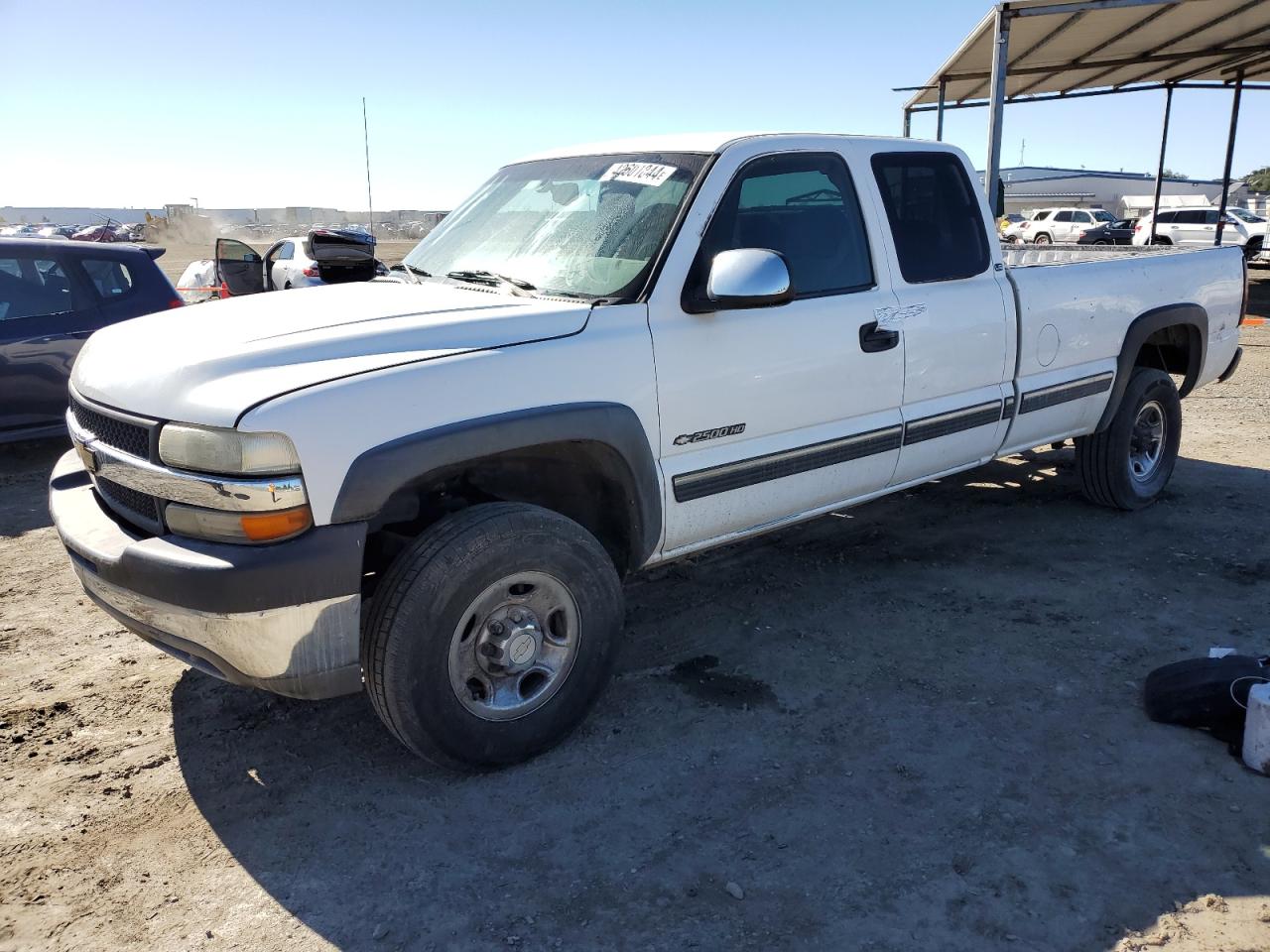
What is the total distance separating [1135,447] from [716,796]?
422 centimetres

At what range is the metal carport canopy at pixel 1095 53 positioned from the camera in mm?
9320

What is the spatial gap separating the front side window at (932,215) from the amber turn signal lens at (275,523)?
2.74 metres

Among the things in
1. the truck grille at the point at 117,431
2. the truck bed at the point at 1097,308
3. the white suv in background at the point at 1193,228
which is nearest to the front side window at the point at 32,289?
the truck grille at the point at 117,431

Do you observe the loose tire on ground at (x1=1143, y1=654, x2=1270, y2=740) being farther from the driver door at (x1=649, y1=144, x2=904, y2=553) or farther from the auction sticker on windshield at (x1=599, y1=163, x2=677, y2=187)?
the auction sticker on windshield at (x1=599, y1=163, x2=677, y2=187)

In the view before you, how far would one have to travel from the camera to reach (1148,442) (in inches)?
236

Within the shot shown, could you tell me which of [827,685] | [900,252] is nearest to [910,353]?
[900,252]

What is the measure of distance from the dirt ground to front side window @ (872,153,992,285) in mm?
1520

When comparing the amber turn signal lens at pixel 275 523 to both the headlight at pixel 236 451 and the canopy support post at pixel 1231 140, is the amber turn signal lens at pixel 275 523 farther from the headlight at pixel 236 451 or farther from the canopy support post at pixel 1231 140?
the canopy support post at pixel 1231 140

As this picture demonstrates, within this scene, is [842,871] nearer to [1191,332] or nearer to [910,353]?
[910,353]

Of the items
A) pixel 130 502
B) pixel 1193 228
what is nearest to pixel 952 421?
→ pixel 130 502

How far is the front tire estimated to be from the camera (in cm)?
560

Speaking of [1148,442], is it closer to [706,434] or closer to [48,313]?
[706,434]

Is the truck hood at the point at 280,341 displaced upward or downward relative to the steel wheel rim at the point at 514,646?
upward

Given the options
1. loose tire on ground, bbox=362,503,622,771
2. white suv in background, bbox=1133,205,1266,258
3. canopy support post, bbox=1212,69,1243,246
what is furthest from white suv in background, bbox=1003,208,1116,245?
loose tire on ground, bbox=362,503,622,771
